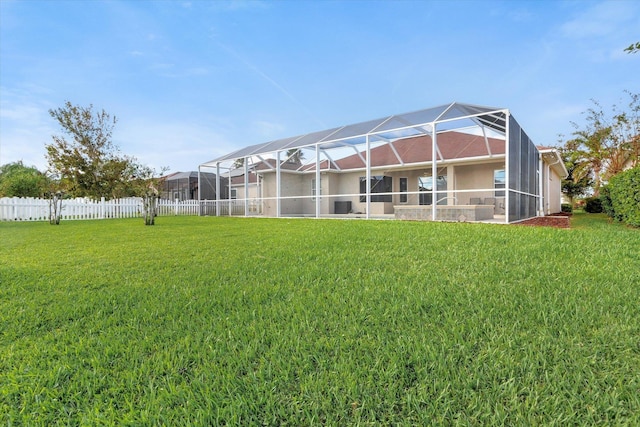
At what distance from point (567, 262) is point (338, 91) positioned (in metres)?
14.5

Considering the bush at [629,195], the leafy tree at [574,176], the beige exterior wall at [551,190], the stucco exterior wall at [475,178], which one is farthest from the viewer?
the leafy tree at [574,176]

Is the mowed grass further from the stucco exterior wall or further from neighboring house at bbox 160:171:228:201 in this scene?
neighboring house at bbox 160:171:228:201

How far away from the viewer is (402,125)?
1267cm

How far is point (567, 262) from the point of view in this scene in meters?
4.06

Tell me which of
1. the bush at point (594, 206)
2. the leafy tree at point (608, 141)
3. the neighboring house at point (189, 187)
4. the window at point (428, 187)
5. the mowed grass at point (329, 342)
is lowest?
the mowed grass at point (329, 342)

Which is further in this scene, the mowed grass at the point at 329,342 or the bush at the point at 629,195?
the bush at the point at 629,195

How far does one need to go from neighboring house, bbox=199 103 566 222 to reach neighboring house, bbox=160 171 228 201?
6.61 m

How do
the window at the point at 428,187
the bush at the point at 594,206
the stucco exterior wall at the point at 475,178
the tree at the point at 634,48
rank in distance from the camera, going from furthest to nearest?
the bush at the point at 594,206 < the window at the point at 428,187 < the stucco exterior wall at the point at 475,178 < the tree at the point at 634,48

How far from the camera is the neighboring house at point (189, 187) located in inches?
1201

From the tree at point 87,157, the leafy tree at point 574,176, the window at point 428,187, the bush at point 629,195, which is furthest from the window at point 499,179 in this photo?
the tree at point 87,157

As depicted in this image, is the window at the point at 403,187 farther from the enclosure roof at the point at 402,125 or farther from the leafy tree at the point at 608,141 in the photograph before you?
the leafy tree at the point at 608,141

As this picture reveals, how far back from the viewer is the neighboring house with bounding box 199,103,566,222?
1117cm

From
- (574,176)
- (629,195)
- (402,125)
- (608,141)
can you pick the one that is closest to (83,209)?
(402,125)

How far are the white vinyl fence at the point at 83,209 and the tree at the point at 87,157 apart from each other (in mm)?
3533
